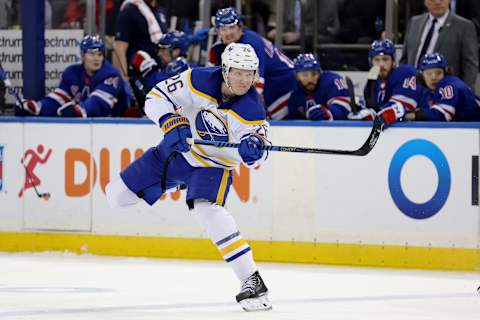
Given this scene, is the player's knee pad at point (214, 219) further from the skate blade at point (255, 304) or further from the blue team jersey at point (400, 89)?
the blue team jersey at point (400, 89)

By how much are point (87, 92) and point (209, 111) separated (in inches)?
106

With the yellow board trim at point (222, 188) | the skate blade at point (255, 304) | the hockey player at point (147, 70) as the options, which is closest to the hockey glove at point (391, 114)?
the hockey player at point (147, 70)

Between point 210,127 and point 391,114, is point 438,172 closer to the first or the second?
point 391,114

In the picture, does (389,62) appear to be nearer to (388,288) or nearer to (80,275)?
(388,288)

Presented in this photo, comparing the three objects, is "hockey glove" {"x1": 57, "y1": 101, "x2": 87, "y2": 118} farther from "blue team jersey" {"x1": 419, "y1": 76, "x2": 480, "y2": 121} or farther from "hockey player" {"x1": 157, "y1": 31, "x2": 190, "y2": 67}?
"blue team jersey" {"x1": 419, "y1": 76, "x2": 480, "y2": 121}

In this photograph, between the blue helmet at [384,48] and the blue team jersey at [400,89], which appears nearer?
the blue team jersey at [400,89]

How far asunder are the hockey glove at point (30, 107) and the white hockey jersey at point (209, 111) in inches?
97.8

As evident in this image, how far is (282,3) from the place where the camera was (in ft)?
29.8

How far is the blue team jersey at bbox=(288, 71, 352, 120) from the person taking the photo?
312 inches

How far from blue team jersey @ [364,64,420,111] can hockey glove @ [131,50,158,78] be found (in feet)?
5.03

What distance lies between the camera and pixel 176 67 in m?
8.29

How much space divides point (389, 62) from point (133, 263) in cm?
201

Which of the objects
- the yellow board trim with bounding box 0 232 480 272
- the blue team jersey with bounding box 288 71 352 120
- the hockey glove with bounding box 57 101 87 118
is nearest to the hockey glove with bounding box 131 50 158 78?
the hockey glove with bounding box 57 101 87 118

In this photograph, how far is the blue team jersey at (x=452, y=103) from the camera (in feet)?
25.1
